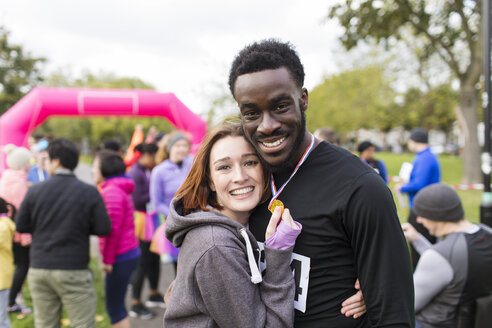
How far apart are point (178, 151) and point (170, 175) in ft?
1.10

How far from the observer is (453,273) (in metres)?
2.45

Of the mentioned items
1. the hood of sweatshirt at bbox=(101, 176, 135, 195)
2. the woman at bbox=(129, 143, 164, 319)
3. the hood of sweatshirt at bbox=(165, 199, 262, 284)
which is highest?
the hood of sweatshirt at bbox=(165, 199, 262, 284)

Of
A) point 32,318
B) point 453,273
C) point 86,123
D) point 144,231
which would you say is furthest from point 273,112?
point 86,123

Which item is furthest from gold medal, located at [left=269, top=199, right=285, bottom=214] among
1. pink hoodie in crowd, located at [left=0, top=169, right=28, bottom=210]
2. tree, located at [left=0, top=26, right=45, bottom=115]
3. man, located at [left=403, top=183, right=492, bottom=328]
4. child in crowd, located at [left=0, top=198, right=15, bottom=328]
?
tree, located at [left=0, top=26, right=45, bottom=115]

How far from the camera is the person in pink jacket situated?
3.78 m

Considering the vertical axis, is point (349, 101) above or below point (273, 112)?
above

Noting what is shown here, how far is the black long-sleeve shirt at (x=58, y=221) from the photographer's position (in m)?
3.23

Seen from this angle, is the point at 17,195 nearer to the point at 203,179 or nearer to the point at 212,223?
the point at 203,179

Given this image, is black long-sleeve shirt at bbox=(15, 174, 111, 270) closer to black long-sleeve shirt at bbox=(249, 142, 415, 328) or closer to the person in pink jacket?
the person in pink jacket

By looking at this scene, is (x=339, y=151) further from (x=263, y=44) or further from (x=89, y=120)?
(x=89, y=120)

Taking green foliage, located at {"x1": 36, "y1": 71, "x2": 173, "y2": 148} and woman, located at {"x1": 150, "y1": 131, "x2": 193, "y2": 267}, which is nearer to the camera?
woman, located at {"x1": 150, "y1": 131, "x2": 193, "y2": 267}

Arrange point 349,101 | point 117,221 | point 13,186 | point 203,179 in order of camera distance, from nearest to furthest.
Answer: point 203,179
point 117,221
point 13,186
point 349,101

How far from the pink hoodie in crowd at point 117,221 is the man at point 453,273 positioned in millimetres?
2819

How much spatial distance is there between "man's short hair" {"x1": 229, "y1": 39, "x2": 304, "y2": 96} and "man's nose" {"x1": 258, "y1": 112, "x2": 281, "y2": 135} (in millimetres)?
189
